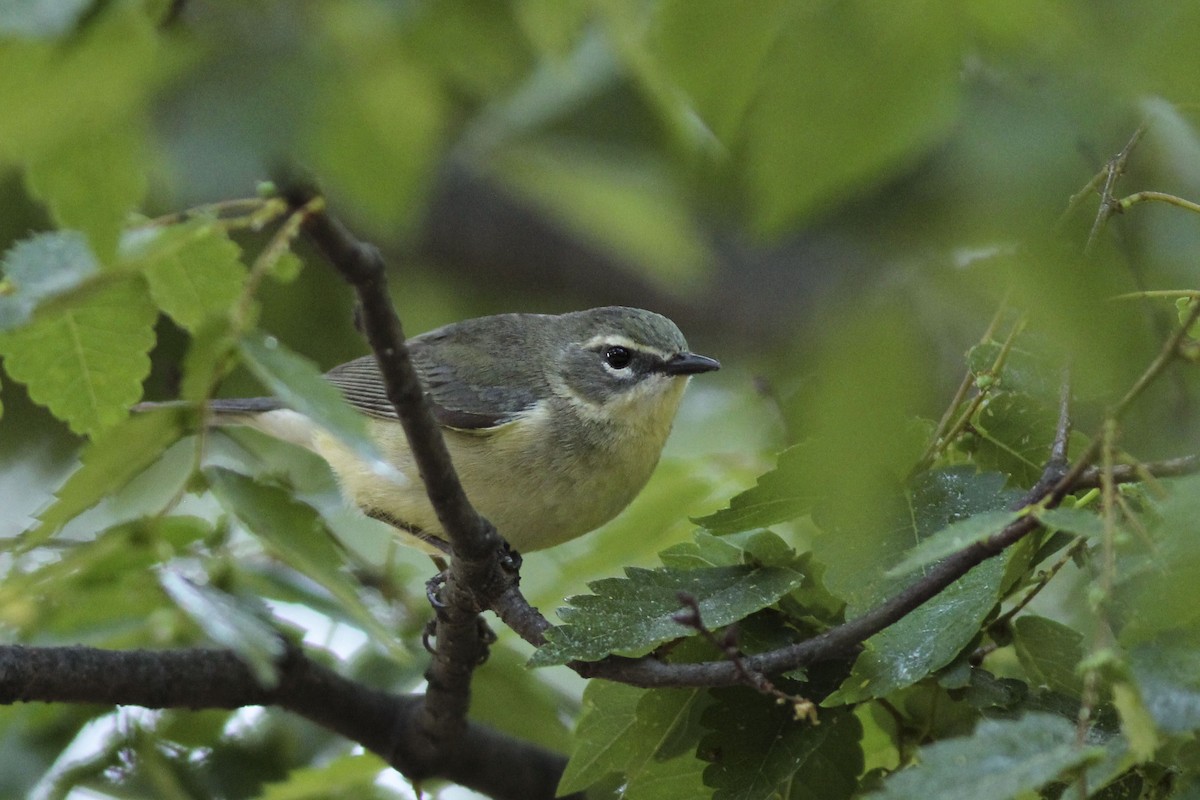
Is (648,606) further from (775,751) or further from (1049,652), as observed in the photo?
(1049,652)

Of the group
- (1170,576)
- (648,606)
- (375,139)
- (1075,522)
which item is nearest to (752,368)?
(648,606)

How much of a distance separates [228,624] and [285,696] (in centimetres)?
213

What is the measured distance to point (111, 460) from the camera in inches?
104

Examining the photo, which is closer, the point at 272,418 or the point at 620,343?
the point at 620,343

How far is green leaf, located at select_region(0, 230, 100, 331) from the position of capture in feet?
6.61

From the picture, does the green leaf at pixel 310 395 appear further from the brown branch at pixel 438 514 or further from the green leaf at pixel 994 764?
the green leaf at pixel 994 764

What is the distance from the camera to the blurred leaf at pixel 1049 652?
109 inches

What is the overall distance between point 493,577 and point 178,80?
5.89ft

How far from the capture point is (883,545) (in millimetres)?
2643

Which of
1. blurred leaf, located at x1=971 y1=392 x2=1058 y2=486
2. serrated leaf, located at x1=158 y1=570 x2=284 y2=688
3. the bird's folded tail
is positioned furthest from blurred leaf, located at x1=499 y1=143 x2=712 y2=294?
the bird's folded tail

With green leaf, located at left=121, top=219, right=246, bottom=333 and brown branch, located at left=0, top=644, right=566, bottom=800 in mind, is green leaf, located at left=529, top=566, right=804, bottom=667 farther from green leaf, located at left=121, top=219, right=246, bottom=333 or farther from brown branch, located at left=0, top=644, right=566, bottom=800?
brown branch, located at left=0, top=644, right=566, bottom=800

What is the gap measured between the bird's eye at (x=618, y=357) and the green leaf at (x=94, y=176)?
10.8 feet

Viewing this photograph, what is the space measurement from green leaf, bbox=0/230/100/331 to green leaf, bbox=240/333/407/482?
300 mm

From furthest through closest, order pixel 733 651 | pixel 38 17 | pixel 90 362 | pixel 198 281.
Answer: pixel 90 362, pixel 198 281, pixel 733 651, pixel 38 17
